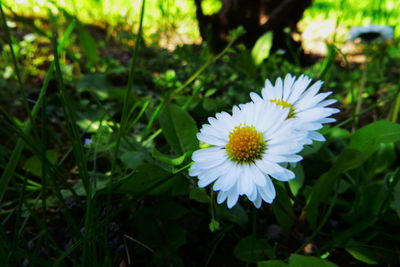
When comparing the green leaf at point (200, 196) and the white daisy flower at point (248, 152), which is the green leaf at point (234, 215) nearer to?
the green leaf at point (200, 196)

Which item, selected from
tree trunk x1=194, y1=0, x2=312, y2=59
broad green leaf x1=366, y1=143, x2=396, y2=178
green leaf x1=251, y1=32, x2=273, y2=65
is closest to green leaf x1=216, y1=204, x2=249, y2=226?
broad green leaf x1=366, y1=143, x2=396, y2=178

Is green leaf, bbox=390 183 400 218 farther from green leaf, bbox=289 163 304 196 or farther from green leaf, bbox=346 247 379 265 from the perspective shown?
green leaf, bbox=289 163 304 196

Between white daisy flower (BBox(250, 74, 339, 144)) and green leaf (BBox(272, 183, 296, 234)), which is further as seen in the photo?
green leaf (BBox(272, 183, 296, 234))

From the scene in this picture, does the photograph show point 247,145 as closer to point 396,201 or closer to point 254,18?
point 396,201

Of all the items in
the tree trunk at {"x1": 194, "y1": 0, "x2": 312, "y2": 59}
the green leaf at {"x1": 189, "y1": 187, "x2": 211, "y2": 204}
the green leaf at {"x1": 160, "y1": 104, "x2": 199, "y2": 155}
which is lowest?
the green leaf at {"x1": 189, "y1": 187, "x2": 211, "y2": 204}

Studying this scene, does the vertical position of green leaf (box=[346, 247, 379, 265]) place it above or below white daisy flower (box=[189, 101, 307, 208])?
below

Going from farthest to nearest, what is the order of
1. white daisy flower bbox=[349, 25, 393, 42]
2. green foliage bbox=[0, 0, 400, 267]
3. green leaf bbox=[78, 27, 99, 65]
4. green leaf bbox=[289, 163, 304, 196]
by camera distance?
green leaf bbox=[78, 27, 99, 65] < white daisy flower bbox=[349, 25, 393, 42] < green leaf bbox=[289, 163, 304, 196] < green foliage bbox=[0, 0, 400, 267]

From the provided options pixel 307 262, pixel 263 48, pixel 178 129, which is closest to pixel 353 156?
pixel 307 262
